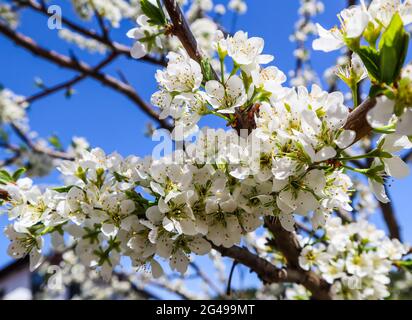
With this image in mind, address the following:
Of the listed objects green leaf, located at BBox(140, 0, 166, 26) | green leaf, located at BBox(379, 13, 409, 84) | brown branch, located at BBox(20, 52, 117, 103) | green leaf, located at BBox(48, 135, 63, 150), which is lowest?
green leaf, located at BBox(379, 13, 409, 84)

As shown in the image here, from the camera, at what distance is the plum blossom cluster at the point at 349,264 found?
1.78 meters

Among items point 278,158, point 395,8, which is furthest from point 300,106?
point 395,8

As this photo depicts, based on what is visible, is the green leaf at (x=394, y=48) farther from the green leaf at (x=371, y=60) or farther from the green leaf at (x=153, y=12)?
the green leaf at (x=153, y=12)

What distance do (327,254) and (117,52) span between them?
2.49 metres

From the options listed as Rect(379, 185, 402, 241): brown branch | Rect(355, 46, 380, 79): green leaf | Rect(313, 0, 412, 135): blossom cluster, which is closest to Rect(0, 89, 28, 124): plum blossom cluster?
Rect(379, 185, 402, 241): brown branch

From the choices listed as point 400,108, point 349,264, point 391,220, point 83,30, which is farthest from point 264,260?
point 83,30

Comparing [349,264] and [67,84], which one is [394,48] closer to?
[349,264]

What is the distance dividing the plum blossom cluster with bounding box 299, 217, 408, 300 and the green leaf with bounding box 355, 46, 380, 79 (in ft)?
3.46

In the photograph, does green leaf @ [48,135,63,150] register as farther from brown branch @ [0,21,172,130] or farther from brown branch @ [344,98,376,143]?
brown branch @ [344,98,376,143]

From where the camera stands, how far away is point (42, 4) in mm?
3336

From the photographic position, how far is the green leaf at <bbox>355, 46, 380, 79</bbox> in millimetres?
820

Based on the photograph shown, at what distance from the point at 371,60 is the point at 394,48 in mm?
71
